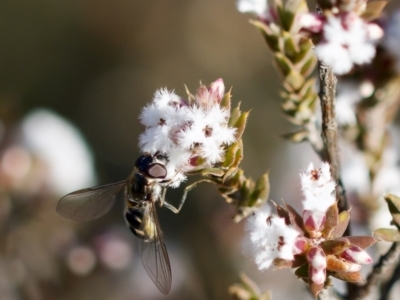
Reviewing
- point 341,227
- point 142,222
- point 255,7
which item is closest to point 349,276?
point 341,227

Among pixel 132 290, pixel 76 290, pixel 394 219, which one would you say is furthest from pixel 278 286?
pixel 394 219

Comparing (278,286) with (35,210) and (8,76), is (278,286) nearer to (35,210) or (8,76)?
(35,210)

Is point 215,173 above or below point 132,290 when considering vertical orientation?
above

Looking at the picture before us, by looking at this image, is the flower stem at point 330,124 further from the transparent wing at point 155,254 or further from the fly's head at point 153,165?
the transparent wing at point 155,254

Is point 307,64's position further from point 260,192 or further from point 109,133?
point 109,133

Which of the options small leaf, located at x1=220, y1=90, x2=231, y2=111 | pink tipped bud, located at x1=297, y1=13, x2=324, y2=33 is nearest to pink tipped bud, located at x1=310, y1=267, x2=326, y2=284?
small leaf, located at x1=220, y1=90, x2=231, y2=111

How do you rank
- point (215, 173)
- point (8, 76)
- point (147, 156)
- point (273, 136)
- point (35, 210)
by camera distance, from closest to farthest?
point (215, 173) → point (147, 156) → point (35, 210) → point (273, 136) → point (8, 76)
